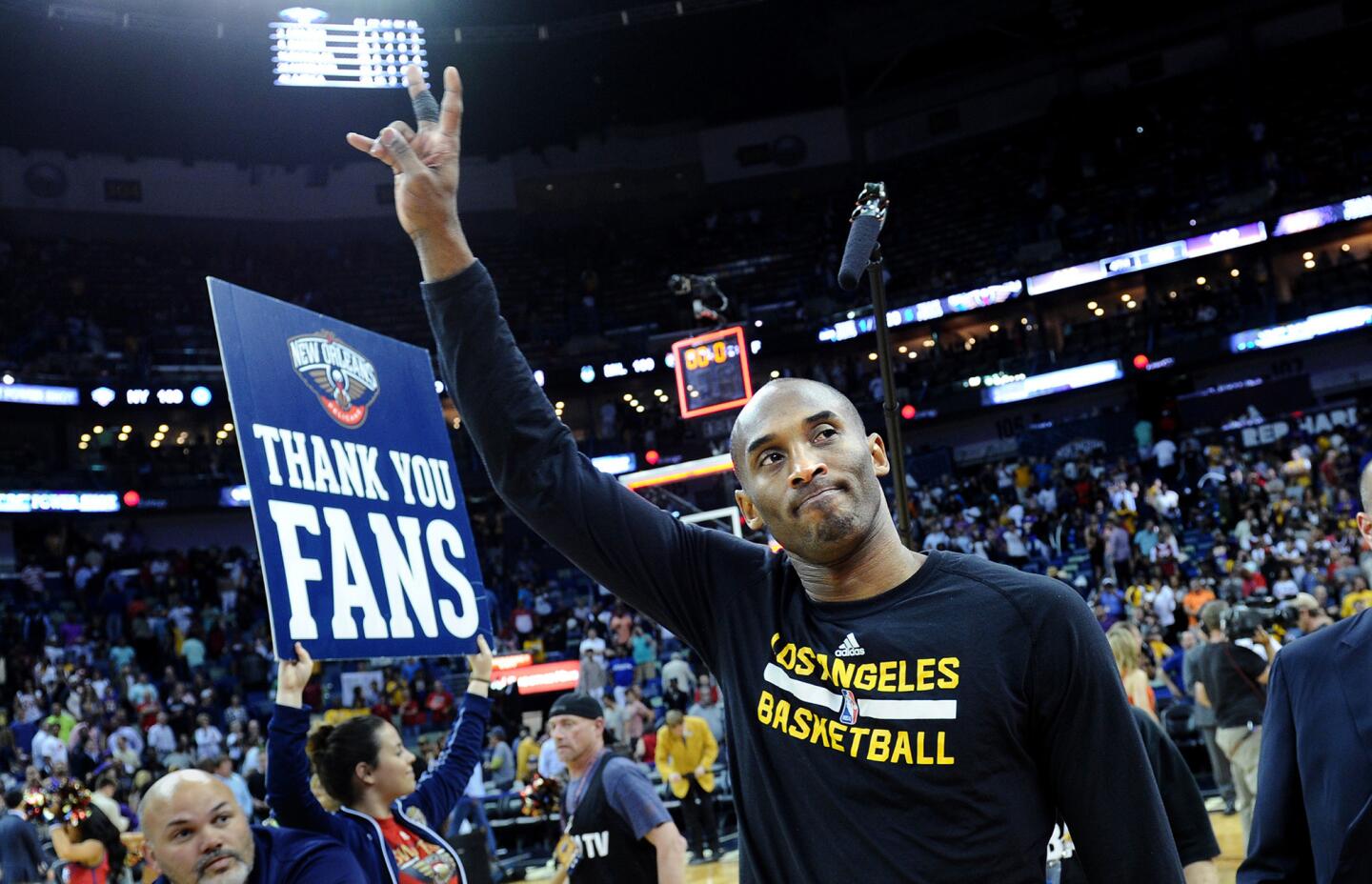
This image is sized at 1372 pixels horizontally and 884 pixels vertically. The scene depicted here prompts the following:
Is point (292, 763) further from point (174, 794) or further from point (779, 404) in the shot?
point (779, 404)

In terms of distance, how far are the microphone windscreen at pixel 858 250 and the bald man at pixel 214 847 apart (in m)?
1.70

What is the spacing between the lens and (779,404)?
192 cm

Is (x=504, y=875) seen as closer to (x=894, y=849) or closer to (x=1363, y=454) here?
(x=894, y=849)

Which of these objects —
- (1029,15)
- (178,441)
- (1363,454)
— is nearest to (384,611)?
(1363,454)

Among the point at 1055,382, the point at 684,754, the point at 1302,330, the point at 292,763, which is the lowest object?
the point at 684,754

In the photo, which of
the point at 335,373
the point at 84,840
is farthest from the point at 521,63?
the point at 335,373

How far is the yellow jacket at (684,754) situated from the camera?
1224 cm

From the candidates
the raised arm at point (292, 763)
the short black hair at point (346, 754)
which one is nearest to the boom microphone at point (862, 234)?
the raised arm at point (292, 763)

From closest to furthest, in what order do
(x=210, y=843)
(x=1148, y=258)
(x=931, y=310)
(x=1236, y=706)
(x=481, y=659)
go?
1. (x=210, y=843)
2. (x=481, y=659)
3. (x=1236, y=706)
4. (x=1148, y=258)
5. (x=931, y=310)

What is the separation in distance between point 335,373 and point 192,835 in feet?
5.42

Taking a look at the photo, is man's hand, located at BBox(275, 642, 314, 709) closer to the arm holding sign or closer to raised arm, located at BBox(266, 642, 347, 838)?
raised arm, located at BBox(266, 642, 347, 838)

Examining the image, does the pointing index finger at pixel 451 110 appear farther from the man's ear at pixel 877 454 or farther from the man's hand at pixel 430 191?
the man's ear at pixel 877 454

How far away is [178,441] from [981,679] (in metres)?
31.2

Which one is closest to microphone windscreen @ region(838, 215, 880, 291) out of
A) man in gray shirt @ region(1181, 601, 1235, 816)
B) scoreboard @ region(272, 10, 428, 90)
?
man in gray shirt @ region(1181, 601, 1235, 816)
